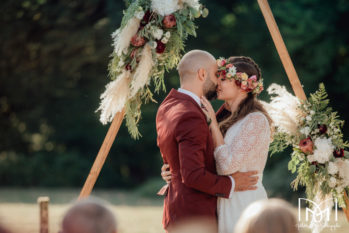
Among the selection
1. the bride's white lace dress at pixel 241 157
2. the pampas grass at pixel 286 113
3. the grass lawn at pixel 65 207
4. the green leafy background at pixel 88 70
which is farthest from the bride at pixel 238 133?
the green leafy background at pixel 88 70

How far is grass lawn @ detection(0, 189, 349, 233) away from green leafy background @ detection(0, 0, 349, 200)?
2.08 m

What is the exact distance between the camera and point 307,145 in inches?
196

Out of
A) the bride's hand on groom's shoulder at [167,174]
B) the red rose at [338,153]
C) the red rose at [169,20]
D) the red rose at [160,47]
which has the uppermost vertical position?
the red rose at [169,20]

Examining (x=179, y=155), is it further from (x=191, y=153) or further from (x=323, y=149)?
(x=323, y=149)

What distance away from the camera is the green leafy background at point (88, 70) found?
17.2m

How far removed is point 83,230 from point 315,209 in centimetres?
365

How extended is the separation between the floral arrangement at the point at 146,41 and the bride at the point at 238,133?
27.2 inches

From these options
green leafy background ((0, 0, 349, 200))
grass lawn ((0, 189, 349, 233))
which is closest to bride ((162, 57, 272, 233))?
grass lawn ((0, 189, 349, 233))

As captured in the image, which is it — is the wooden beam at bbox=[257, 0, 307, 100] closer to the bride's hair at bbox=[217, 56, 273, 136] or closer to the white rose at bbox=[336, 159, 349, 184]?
the bride's hair at bbox=[217, 56, 273, 136]

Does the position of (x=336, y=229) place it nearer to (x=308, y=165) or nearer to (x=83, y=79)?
(x=308, y=165)

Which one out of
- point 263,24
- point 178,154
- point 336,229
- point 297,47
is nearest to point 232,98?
point 178,154

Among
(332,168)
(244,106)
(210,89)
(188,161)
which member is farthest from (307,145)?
(188,161)

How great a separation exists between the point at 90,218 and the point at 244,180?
7.25ft

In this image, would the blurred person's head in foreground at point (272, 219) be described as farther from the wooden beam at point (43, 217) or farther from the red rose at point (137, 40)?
the wooden beam at point (43, 217)
